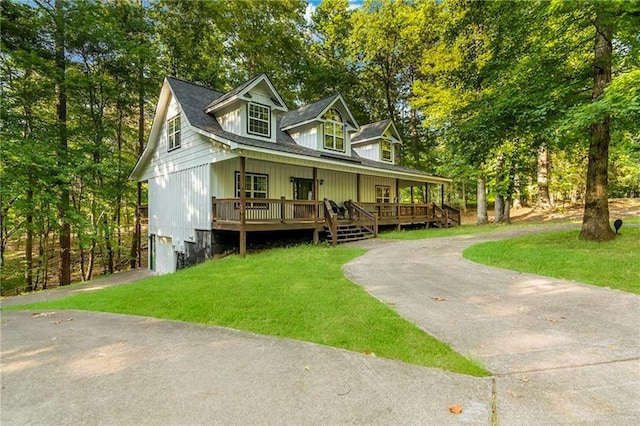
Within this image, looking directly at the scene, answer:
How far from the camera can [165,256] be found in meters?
16.2

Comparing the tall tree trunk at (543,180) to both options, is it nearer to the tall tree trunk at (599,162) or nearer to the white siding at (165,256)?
the tall tree trunk at (599,162)

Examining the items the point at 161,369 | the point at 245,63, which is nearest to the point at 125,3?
the point at 245,63

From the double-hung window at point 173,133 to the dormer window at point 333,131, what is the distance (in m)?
7.21

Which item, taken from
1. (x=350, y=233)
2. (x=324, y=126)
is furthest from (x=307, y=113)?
(x=350, y=233)

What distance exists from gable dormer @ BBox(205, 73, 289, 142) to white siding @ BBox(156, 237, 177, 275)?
6.76 metres

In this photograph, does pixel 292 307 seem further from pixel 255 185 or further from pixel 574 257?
pixel 255 185

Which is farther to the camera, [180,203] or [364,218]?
[364,218]

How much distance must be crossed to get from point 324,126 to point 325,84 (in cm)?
1211

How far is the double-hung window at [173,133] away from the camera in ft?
47.6

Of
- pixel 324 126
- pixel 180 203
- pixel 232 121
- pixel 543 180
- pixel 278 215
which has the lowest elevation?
pixel 278 215

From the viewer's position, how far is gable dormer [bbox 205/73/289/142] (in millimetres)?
13055

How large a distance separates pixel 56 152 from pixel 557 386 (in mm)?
19638

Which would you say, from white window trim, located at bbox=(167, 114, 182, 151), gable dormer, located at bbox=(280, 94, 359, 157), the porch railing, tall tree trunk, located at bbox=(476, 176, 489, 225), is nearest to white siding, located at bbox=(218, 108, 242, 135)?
white window trim, located at bbox=(167, 114, 182, 151)

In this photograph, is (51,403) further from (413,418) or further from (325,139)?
(325,139)
